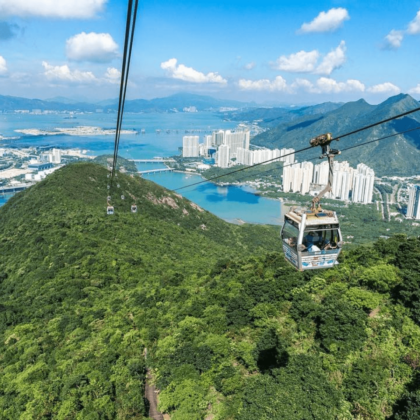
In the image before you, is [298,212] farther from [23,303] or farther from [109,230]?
[109,230]

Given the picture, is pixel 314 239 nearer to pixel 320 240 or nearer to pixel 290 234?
pixel 320 240

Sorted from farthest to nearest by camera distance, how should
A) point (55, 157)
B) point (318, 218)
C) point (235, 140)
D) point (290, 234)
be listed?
point (235, 140) < point (55, 157) < point (290, 234) < point (318, 218)

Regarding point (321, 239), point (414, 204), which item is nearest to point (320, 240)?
point (321, 239)

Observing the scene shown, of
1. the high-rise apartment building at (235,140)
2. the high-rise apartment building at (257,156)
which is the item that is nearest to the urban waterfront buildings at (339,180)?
the high-rise apartment building at (257,156)

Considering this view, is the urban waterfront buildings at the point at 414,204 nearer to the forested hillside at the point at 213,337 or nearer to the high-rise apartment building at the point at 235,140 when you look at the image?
the forested hillside at the point at 213,337

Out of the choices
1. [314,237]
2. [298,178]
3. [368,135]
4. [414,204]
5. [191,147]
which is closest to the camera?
[314,237]

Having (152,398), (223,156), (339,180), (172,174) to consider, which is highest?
(223,156)

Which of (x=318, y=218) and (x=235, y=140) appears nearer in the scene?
(x=318, y=218)

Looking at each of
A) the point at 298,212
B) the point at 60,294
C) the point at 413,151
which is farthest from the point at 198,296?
the point at 413,151
